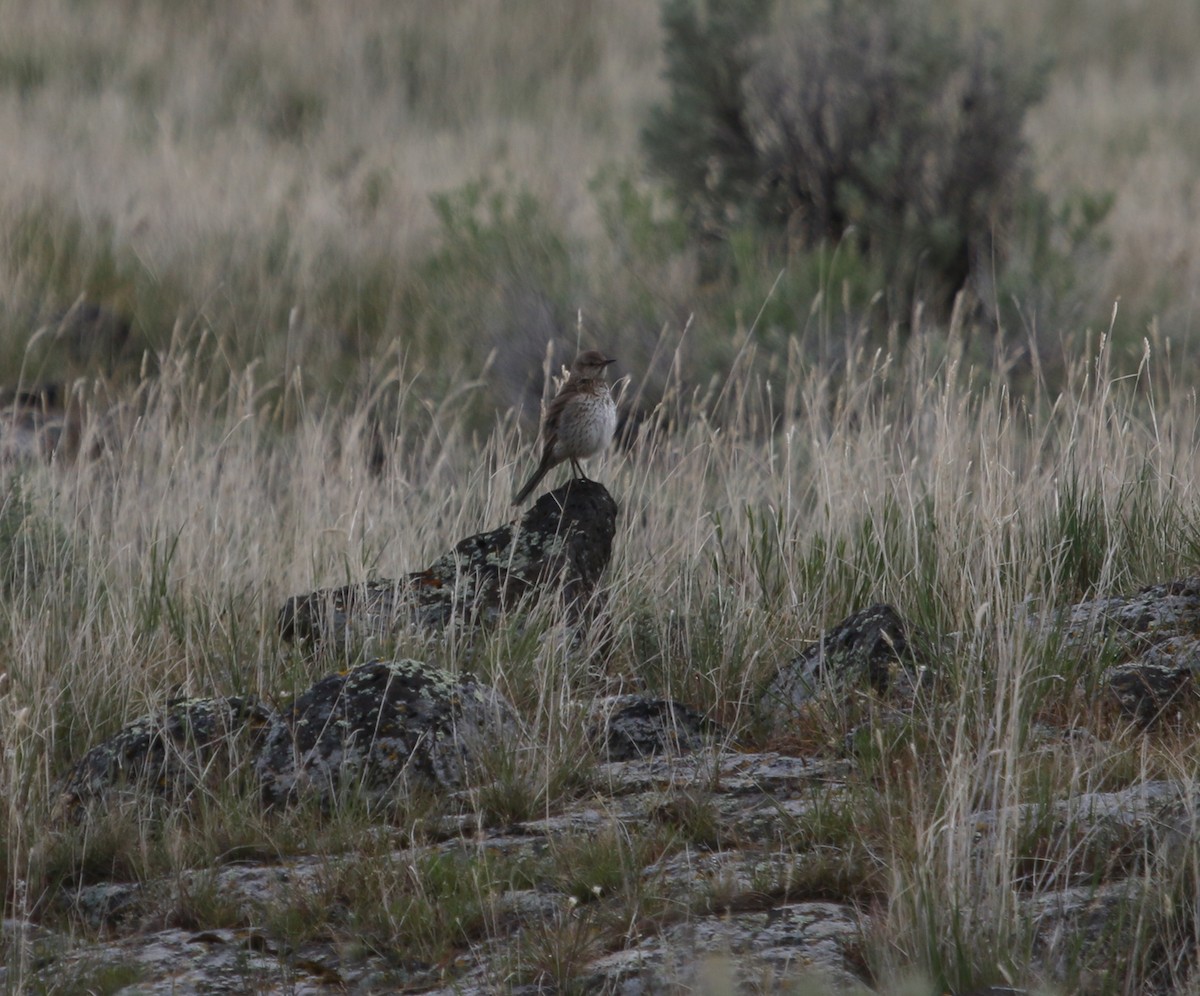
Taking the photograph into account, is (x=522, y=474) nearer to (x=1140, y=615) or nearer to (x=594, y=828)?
(x=1140, y=615)

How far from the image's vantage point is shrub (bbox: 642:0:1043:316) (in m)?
9.91

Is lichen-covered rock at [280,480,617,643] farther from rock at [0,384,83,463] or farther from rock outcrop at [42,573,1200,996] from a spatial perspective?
rock at [0,384,83,463]

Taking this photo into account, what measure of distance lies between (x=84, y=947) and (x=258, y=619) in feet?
6.29

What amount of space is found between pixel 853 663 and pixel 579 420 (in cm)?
162

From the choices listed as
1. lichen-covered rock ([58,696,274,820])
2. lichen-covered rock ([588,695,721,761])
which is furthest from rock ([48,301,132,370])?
lichen-covered rock ([588,695,721,761])

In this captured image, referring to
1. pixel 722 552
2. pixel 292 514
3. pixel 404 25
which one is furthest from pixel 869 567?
pixel 404 25

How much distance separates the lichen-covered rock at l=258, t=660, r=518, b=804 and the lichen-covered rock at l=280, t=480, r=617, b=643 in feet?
1.87

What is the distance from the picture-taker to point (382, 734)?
3846 millimetres

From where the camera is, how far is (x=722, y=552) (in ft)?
16.7

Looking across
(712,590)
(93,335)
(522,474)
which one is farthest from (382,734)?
(93,335)

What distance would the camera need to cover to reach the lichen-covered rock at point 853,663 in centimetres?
412

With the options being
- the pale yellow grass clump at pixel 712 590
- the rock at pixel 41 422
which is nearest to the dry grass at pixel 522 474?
the pale yellow grass clump at pixel 712 590

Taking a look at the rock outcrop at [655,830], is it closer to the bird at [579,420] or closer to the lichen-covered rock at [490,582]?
the lichen-covered rock at [490,582]

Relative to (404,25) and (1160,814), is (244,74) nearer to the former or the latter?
(404,25)
